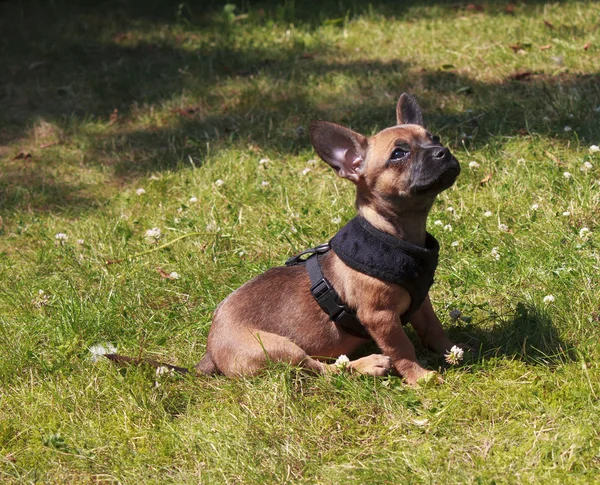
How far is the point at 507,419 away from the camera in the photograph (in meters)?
3.21

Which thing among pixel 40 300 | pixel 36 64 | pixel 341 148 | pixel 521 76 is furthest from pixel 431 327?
pixel 36 64

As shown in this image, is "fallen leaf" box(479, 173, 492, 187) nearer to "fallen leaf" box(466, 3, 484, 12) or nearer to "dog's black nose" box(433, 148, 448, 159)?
"dog's black nose" box(433, 148, 448, 159)

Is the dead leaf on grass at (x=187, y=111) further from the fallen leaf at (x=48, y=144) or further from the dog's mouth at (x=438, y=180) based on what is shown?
the dog's mouth at (x=438, y=180)

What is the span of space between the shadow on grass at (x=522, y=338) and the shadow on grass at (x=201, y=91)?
210 cm

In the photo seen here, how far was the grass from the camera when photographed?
3240 mm

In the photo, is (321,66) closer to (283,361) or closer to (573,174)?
(573,174)

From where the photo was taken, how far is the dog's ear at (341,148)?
12.0ft

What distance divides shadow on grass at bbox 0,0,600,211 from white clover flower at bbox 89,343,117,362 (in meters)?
2.13

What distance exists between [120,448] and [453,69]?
5015 millimetres

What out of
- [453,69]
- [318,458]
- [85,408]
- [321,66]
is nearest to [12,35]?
[321,66]

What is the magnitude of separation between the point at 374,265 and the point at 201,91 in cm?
447

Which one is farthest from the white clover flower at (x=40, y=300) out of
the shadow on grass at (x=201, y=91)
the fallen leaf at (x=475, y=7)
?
the fallen leaf at (x=475, y=7)

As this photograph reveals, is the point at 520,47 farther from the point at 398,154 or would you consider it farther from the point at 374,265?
the point at 374,265

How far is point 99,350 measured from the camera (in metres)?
4.02
